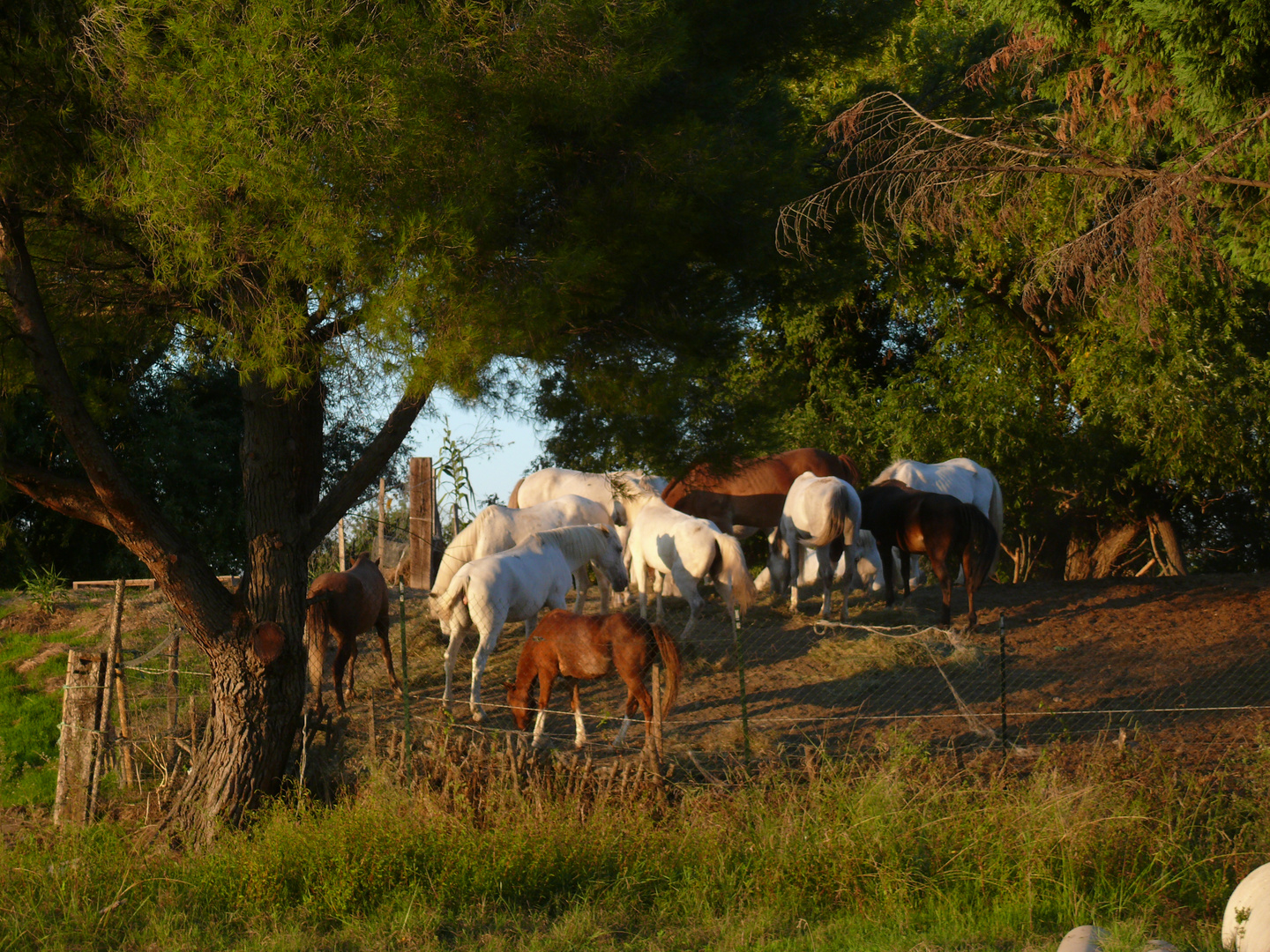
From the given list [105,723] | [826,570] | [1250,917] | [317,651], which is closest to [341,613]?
[317,651]

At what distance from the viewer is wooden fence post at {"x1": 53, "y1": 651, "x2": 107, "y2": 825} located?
8303 millimetres

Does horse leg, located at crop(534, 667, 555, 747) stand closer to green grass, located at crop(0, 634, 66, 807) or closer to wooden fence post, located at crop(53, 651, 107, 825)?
wooden fence post, located at crop(53, 651, 107, 825)

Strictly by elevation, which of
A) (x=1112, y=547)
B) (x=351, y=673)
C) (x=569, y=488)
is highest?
(x=569, y=488)

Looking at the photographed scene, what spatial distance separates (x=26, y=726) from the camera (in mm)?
11562

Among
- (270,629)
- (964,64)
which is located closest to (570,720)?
(270,629)

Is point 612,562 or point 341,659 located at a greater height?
point 612,562

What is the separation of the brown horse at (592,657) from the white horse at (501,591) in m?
0.67

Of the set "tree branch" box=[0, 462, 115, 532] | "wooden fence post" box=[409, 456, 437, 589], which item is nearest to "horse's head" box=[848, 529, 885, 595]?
"wooden fence post" box=[409, 456, 437, 589]

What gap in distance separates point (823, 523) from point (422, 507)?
209 inches

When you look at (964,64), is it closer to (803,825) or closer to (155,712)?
(803,825)

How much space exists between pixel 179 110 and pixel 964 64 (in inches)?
356

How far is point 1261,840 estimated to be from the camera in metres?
6.66

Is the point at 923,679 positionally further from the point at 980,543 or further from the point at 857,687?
the point at 980,543

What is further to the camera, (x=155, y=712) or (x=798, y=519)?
(x=798, y=519)
